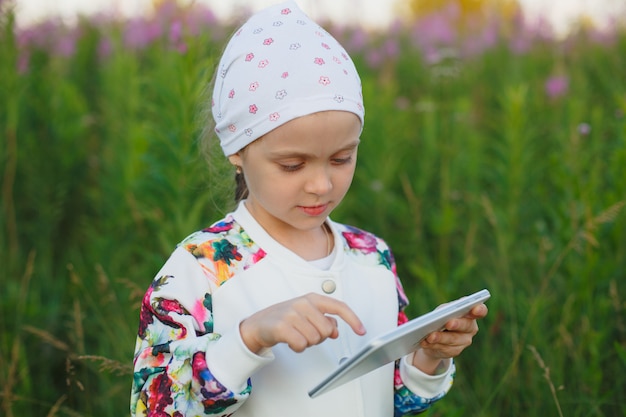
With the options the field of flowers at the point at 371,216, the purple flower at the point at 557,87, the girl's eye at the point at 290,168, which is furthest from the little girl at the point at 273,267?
the purple flower at the point at 557,87

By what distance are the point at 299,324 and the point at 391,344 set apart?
150 mm

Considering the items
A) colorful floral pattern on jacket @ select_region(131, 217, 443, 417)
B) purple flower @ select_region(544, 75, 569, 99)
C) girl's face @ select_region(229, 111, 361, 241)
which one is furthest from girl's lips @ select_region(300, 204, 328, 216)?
purple flower @ select_region(544, 75, 569, 99)

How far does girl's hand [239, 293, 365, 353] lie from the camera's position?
1222 mm

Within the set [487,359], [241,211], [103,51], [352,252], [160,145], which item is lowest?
[487,359]

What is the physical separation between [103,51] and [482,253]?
3157mm

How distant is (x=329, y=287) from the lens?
1.54 metres

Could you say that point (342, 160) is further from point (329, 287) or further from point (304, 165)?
point (329, 287)

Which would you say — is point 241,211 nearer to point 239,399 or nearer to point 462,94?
point 239,399

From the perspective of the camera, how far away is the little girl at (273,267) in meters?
1.41

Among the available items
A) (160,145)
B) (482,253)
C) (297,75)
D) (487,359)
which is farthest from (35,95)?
(297,75)

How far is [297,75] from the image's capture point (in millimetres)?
1470

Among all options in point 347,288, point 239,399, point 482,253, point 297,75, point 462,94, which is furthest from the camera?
point 462,94

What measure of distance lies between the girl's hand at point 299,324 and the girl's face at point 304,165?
0.91 ft

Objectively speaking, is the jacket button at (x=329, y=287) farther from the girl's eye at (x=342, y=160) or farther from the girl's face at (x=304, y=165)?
the girl's eye at (x=342, y=160)
